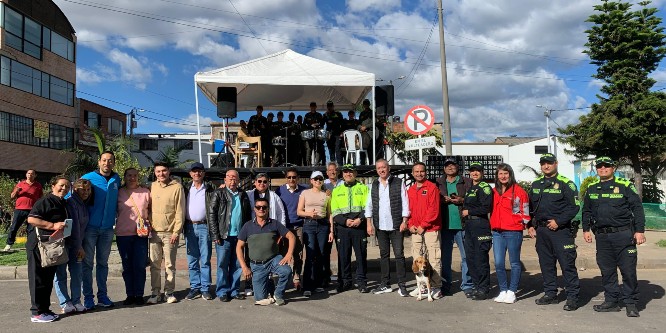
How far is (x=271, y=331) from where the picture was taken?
5.25 m

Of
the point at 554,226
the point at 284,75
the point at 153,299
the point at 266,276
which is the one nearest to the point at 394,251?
the point at 266,276

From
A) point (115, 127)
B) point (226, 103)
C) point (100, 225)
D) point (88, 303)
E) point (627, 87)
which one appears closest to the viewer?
point (88, 303)

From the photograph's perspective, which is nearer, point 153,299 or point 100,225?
point 100,225

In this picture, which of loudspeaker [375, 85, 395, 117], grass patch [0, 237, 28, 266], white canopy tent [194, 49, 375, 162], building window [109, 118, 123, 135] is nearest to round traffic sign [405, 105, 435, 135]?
white canopy tent [194, 49, 375, 162]

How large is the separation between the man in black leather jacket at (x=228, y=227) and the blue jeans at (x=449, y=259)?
273 centimetres

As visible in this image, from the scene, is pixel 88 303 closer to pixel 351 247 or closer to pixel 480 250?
pixel 351 247

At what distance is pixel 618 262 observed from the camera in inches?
235

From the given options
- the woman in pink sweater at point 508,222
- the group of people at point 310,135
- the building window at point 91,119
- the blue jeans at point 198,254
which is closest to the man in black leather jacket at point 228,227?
the blue jeans at point 198,254

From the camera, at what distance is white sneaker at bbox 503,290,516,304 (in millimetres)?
6465

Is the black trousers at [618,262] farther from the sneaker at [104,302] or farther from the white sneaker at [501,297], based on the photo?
the sneaker at [104,302]

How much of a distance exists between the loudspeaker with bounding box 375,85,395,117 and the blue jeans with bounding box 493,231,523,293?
498cm

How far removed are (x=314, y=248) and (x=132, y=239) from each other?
7.82 feet

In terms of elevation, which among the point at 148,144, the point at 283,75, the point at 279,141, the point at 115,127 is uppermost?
the point at 115,127

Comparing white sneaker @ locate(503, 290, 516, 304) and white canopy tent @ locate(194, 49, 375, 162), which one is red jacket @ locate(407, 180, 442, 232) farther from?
white canopy tent @ locate(194, 49, 375, 162)
